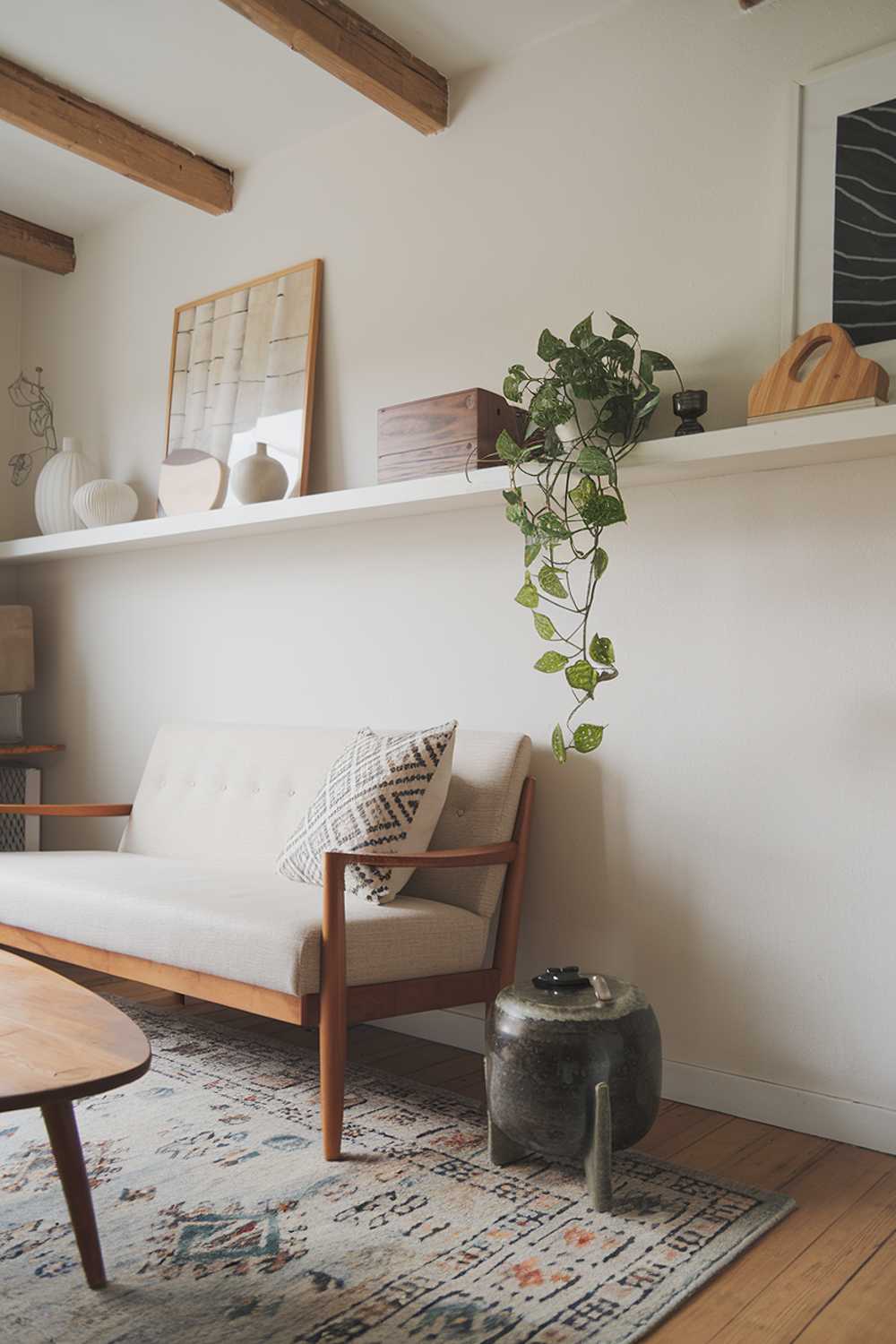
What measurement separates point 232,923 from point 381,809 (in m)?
0.44

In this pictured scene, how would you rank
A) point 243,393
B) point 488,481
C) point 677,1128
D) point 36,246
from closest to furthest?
1. point 677,1128
2. point 488,481
3. point 243,393
4. point 36,246

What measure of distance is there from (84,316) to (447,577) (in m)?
2.22

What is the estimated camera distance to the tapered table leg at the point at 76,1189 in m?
1.77

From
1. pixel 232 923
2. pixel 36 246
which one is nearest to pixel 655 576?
pixel 232 923

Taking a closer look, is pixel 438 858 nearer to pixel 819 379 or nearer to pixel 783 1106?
pixel 783 1106

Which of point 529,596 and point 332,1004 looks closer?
point 332,1004

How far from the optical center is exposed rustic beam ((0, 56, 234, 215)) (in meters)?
3.28

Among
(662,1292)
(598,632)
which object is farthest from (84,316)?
(662,1292)

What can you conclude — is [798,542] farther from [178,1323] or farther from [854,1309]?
[178,1323]

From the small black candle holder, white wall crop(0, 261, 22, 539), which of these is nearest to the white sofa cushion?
the small black candle holder

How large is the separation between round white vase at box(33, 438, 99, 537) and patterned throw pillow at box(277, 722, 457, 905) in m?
2.00

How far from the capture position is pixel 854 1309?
1.76 m

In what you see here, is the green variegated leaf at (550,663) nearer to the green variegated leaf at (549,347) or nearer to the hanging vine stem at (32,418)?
the green variegated leaf at (549,347)

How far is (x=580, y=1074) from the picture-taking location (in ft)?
6.83
